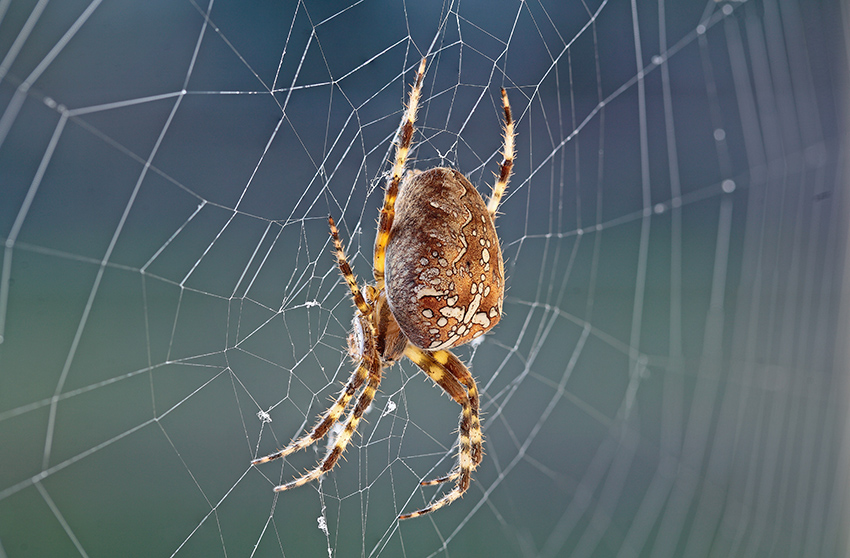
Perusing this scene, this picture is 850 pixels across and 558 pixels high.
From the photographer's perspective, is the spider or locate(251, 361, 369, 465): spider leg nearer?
the spider

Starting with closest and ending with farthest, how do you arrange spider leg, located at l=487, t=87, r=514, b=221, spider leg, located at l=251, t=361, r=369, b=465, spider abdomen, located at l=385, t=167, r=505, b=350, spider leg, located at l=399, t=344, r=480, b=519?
spider abdomen, located at l=385, t=167, r=505, b=350 → spider leg, located at l=251, t=361, r=369, b=465 → spider leg, located at l=487, t=87, r=514, b=221 → spider leg, located at l=399, t=344, r=480, b=519

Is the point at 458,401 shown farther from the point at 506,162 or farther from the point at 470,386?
the point at 506,162

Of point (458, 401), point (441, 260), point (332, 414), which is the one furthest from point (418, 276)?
point (458, 401)

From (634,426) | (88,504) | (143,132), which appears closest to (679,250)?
(634,426)

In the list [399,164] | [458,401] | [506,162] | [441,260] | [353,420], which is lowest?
[353,420]

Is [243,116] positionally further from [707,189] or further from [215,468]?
[707,189]

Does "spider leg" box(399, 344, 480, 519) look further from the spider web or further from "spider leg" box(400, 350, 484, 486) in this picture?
the spider web

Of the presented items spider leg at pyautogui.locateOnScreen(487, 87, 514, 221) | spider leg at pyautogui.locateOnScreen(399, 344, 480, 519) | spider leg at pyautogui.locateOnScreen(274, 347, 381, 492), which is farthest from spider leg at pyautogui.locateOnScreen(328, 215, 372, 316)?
spider leg at pyautogui.locateOnScreen(487, 87, 514, 221)

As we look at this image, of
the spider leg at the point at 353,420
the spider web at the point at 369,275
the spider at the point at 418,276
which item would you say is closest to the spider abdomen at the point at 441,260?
the spider at the point at 418,276
